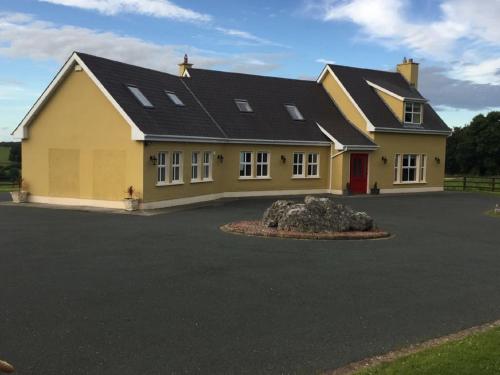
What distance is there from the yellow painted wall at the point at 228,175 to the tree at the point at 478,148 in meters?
50.9

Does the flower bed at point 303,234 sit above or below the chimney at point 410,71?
below

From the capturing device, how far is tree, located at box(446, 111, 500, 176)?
76438mm

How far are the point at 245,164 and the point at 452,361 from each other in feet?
75.1

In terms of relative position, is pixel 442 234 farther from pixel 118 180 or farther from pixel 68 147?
pixel 68 147

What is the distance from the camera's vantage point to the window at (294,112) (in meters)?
31.5

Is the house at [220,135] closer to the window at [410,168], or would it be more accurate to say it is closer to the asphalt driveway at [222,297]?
the window at [410,168]

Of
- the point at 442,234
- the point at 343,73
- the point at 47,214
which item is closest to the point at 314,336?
the point at 442,234

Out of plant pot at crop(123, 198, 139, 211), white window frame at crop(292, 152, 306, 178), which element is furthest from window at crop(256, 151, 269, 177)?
plant pot at crop(123, 198, 139, 211)

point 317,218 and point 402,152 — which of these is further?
point 402,152

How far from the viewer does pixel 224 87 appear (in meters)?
30.8

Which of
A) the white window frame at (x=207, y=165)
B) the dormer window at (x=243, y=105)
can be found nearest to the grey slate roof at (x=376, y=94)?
the dormer window at (x=243, y=105)

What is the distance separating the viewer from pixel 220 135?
26.5 meters

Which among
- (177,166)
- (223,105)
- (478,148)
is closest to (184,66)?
(223,105)

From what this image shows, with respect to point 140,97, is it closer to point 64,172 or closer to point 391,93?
point 64,172
